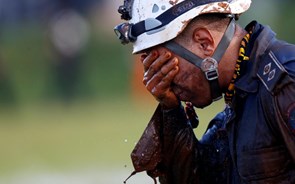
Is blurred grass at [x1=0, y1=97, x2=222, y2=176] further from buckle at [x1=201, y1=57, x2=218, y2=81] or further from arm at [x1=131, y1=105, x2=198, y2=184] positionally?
buckle at [x1=201, y1=57, x2=218, y2=81]

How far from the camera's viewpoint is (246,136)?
526cm

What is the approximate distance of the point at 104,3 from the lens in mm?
17547

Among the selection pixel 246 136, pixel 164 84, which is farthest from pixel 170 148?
pixel 246 136

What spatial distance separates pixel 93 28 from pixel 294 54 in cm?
1295

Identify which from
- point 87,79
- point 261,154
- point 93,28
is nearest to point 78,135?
point 87,79

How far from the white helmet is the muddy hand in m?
0.06

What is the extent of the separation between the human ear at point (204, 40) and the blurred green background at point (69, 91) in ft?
Result: 19.4

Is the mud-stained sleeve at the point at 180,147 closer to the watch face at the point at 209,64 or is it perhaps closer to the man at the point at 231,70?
the man at the point at 231,70

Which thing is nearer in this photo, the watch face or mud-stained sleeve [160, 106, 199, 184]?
the watch face

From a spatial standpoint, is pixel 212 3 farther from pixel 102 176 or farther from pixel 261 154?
pixel 102 176

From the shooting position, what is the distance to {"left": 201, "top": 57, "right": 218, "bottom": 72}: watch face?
5305 mm

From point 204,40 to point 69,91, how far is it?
11.0 m

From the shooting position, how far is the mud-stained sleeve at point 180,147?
589 cm

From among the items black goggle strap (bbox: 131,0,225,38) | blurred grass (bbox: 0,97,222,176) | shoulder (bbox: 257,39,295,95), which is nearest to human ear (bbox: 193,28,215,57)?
black goggle strap (bbox: 131,0,225,38)
